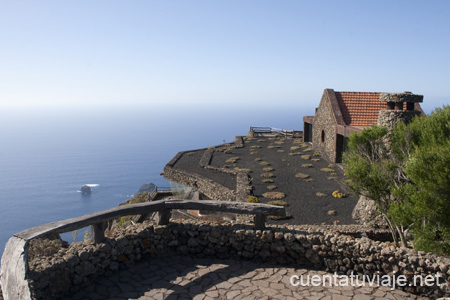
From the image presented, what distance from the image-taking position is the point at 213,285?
6.80m

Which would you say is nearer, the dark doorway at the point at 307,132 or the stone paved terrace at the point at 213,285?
the stone paved terrace at the point at 213,285

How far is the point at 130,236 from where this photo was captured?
302 inches

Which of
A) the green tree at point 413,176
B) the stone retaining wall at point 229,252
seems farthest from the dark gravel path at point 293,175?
the stone retaining wall at point 229,252

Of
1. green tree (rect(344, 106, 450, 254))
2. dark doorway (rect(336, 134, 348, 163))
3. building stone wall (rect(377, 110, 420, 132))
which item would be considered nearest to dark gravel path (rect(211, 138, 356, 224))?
dark doorway (rect(336, 134, 348, 163))

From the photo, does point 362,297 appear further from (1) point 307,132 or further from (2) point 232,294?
(1) point 307,132

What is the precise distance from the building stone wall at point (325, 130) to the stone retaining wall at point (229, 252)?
2045cm

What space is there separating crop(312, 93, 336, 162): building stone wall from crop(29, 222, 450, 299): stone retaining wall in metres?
20.5

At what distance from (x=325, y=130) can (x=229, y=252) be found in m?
23.4

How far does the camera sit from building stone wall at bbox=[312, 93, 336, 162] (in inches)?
1078

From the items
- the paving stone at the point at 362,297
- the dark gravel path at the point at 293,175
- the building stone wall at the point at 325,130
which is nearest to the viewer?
the paving stone at the point at 362,297

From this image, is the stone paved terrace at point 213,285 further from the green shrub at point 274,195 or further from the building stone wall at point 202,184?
the building stone wall at point 202,184

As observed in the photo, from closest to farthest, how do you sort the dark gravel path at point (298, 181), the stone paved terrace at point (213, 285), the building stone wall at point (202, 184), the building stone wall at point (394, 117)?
the stone paved terrace at point (213, 285) < the building stone wall at point (394, 117) < the dark gravel path at point (298, 181) < the building stone wall at point (202, 184)

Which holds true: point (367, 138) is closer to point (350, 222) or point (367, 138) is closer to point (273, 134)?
point (350, 222)

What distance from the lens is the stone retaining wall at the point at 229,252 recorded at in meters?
6.37
